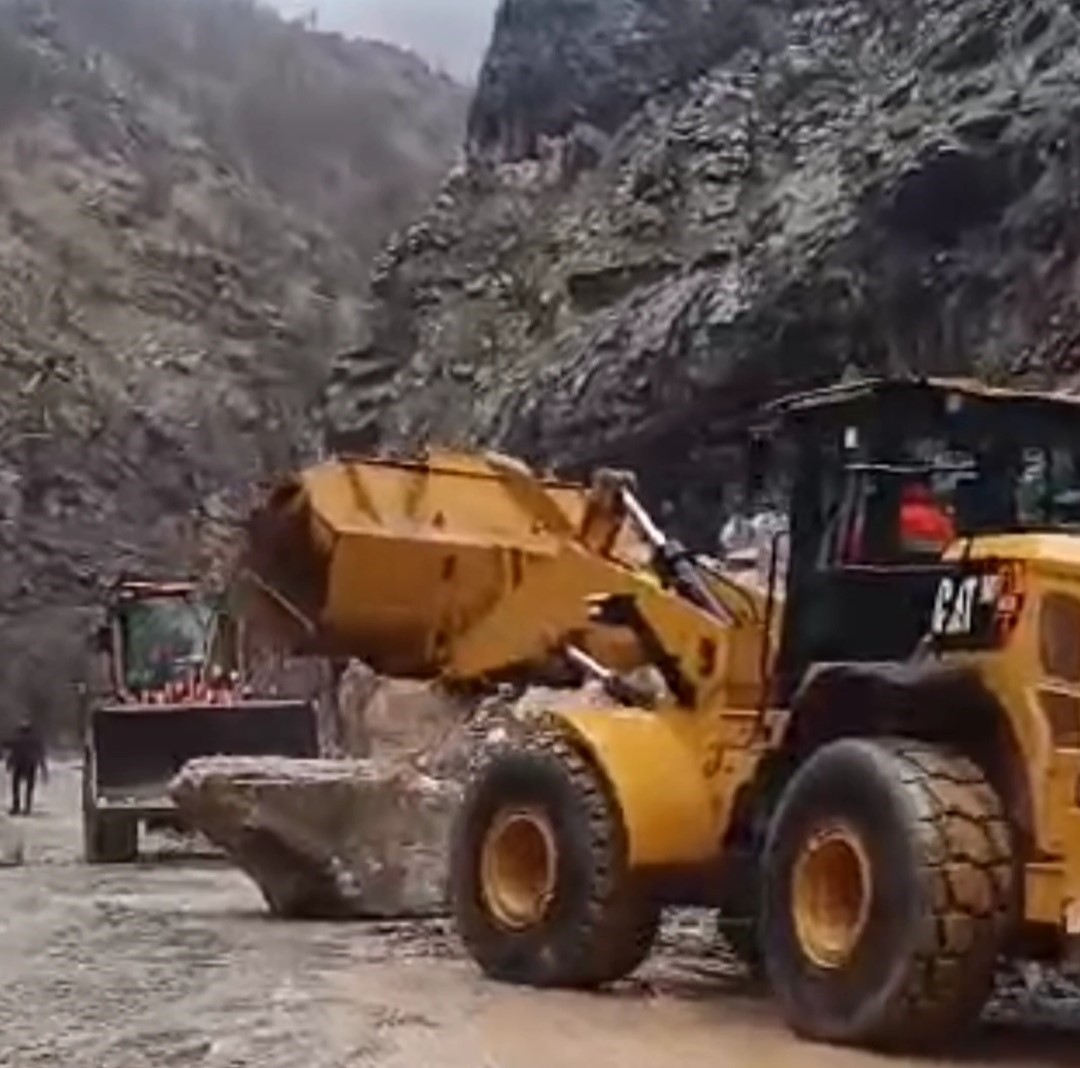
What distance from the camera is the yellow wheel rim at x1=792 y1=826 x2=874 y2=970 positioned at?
27.8 feet

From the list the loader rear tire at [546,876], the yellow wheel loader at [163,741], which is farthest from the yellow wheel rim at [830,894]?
the yellow wheel loader at [163,741]

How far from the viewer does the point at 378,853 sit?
555 inches

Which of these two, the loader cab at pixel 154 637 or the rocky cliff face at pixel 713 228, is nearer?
the loader cab at pixel 154 637

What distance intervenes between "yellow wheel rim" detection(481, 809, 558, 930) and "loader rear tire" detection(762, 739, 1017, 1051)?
190 centimetres

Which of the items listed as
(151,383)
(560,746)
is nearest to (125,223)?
(151,383)

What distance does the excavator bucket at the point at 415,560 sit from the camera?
36.0ft

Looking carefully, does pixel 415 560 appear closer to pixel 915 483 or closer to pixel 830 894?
pixel 915 483

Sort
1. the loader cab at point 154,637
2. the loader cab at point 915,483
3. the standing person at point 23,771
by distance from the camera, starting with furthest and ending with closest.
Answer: the standing person at point 23,771
the loader cab at point 154,637
the loader cab at point 915,483

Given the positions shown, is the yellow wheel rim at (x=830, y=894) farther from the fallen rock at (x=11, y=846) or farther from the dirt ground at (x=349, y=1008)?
the fallen rock at (x=11, y=846)

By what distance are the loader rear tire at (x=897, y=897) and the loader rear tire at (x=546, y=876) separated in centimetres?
141

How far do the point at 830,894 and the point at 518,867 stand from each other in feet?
7.83

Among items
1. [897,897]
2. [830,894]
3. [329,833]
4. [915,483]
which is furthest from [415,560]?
[897,897]

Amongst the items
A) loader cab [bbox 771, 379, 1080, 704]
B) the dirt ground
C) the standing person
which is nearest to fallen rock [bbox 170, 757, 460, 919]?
the dirt ground

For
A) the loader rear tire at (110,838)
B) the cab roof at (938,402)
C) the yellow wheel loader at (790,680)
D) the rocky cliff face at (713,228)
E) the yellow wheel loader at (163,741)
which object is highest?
the rocky cliff face at (713,228)
